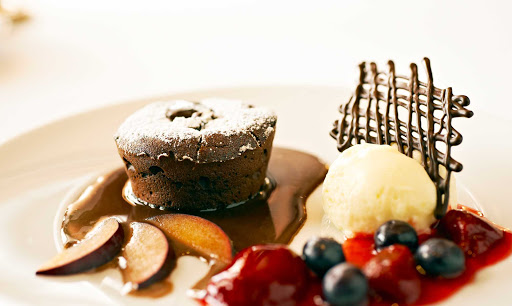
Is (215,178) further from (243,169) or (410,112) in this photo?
(410,112)

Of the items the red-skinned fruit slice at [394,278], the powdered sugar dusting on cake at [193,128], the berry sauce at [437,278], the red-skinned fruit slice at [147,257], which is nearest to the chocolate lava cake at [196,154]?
the powdered sugar dusting on cake at [193,128]

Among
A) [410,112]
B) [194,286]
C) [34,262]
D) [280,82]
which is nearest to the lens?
[194,286]

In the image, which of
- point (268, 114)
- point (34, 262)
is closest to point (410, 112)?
point (268, 114)

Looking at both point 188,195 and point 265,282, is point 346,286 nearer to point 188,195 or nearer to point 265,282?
point 265,282

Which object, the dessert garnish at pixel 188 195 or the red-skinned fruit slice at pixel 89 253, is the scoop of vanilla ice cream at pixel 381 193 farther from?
the red-skinned fruit slice at pixel 89 253

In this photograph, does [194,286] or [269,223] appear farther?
[269,223]

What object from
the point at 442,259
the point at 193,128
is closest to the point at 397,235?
the point at 442,259
